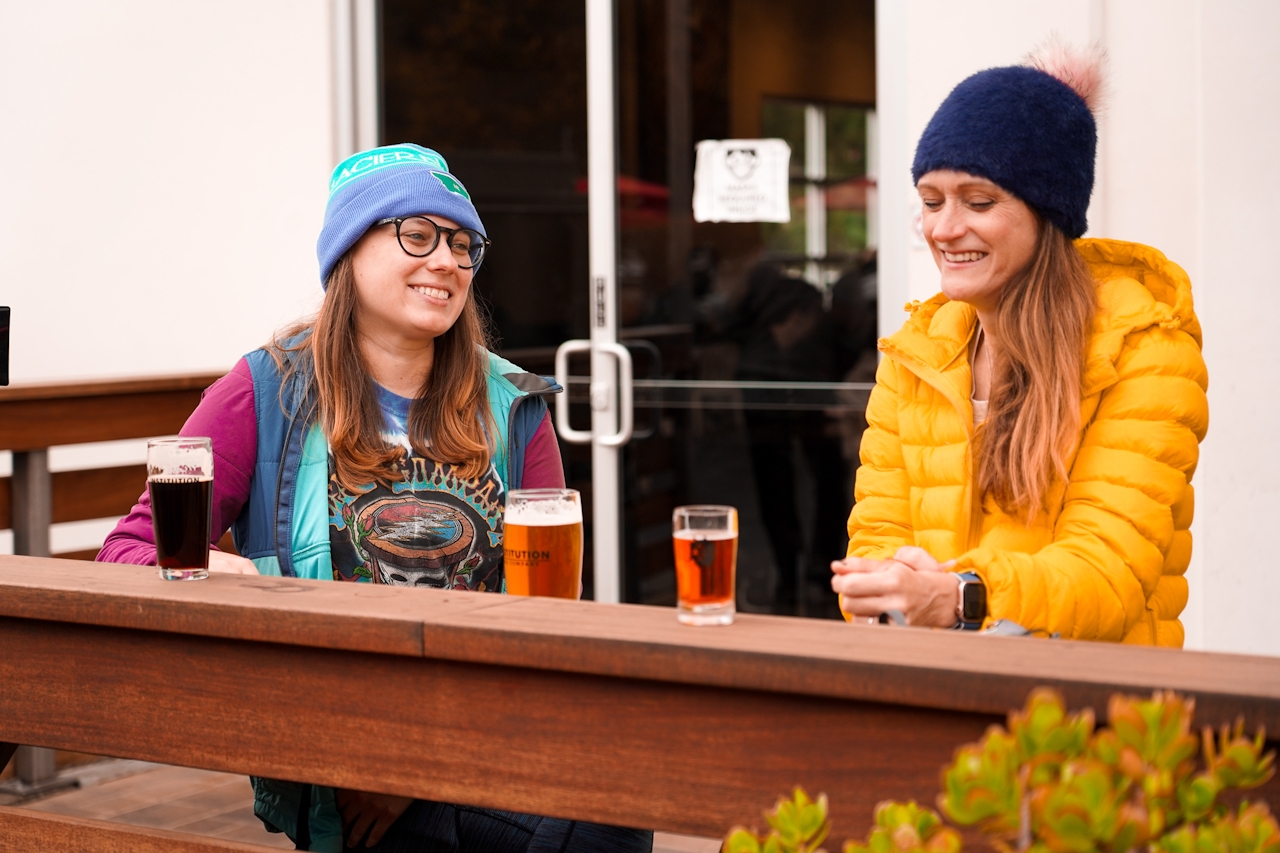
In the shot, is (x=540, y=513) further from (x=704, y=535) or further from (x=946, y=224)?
(x=946, y=224)

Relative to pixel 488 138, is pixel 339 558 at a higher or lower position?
lower

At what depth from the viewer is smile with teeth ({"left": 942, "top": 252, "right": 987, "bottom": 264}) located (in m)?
1.82

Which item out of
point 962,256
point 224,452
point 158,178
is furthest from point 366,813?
point 158,178

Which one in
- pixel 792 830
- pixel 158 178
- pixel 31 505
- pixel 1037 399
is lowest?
pixel 31 505

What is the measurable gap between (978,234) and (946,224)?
0.05 m

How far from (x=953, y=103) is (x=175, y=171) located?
330 cm

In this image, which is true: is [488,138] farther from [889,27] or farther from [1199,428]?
[1199,428]

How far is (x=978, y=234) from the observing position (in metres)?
1.82

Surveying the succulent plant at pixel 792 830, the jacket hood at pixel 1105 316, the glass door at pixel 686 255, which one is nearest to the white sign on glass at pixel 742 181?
the glass door at pixel 686 255

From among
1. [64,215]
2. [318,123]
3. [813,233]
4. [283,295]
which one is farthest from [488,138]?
[64,215]

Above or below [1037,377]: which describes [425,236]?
above

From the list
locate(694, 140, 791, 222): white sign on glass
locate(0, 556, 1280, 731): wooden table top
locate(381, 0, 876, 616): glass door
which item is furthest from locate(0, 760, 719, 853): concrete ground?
locate(0, 556, 1280, 731): wooden table top

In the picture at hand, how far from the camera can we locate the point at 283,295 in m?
4.33

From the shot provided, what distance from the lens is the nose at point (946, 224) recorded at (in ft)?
5.95
